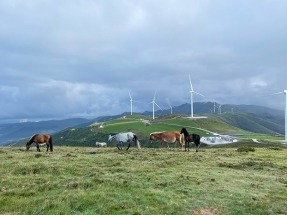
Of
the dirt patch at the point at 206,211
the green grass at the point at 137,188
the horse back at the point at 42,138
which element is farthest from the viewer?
the horse back at the point at 42,138

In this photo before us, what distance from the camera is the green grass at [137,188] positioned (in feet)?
53.6

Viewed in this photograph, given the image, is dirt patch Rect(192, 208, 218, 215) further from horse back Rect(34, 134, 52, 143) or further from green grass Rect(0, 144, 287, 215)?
horse back Rect(34, 134, 52, 143)

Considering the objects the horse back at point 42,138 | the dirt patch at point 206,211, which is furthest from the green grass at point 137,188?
the horse back at point 42,138

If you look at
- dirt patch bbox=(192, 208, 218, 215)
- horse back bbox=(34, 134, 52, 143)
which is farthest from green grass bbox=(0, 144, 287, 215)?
horse back bbox=(34, 134, 52, 143)

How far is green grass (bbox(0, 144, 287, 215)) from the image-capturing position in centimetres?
1633

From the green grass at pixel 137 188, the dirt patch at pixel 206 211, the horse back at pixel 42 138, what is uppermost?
the horse back at pixel 42 138

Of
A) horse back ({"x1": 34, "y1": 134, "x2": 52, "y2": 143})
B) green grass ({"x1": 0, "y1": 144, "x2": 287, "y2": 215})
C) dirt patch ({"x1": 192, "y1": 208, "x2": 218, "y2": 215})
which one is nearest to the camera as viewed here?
dirt patch ({"x1": 192, "y1": 208, "x2": 218, "y2": 215})

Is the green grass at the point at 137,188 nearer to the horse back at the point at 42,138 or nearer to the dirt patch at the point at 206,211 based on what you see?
the dirt patch at the point at 206,211

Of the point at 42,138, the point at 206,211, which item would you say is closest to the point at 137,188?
the point at 206,211

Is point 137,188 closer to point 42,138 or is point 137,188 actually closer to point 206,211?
point 206,211

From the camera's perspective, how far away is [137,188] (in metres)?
18.8

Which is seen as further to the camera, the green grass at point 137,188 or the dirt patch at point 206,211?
the green grass at point 137,188

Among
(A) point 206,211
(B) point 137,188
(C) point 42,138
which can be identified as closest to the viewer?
(A) point 206,211

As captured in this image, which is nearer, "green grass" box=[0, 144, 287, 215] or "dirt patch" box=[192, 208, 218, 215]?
"dirt patch" box=[192, 208, 218, 215]
